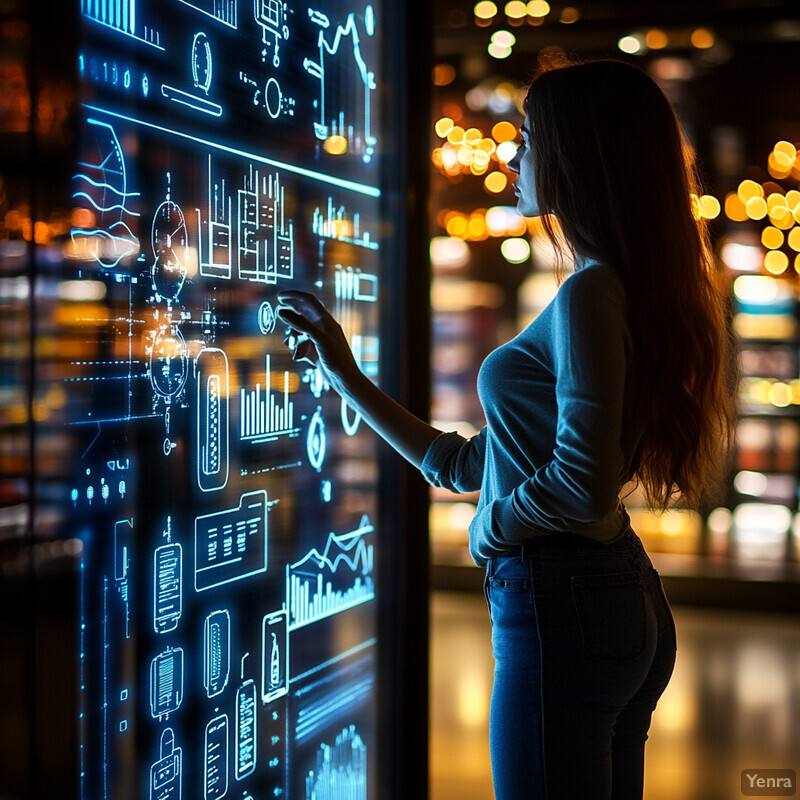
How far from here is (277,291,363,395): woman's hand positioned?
151 centimetres

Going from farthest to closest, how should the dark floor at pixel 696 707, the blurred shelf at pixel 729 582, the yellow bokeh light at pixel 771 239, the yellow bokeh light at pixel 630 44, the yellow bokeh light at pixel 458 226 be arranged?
the yellow bokeh light at pixel 458 226 → the yellow bokeh light at pixel 771 239 → the yellow bokeh light at pixel 630 44 → the blurred shelf at pixel 729 582 → the dark floor at pixel 696 707

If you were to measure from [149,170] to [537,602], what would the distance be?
30.3 inches

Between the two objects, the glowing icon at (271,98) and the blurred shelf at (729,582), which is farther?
the blurred shelf at (729,582)

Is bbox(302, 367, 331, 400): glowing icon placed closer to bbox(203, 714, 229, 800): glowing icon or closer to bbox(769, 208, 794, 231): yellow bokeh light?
bbox(203, 714, 229, 800): glowing icon

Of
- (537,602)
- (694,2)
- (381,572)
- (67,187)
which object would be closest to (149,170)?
(67,187)

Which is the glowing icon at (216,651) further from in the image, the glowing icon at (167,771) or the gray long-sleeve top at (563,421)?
the gray long-sleeve top at (563,421)

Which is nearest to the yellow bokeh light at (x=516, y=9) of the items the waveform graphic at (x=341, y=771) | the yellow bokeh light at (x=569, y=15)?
the yellow bokeh light at (x=569, y=15)

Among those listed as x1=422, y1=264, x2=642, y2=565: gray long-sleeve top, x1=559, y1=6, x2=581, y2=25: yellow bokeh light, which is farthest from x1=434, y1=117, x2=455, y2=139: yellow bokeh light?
x1=422, y1=264, x2=642, y2=565: gray long-sleeve top

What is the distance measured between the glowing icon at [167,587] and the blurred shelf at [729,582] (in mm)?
4336

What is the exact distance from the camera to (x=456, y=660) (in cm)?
438

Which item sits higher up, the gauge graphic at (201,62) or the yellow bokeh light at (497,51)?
the yellow bokeh light at (497,51)

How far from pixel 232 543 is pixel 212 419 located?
213 millimetres

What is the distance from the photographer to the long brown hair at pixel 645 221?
1.22 meters

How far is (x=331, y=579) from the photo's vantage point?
1.79 meters
